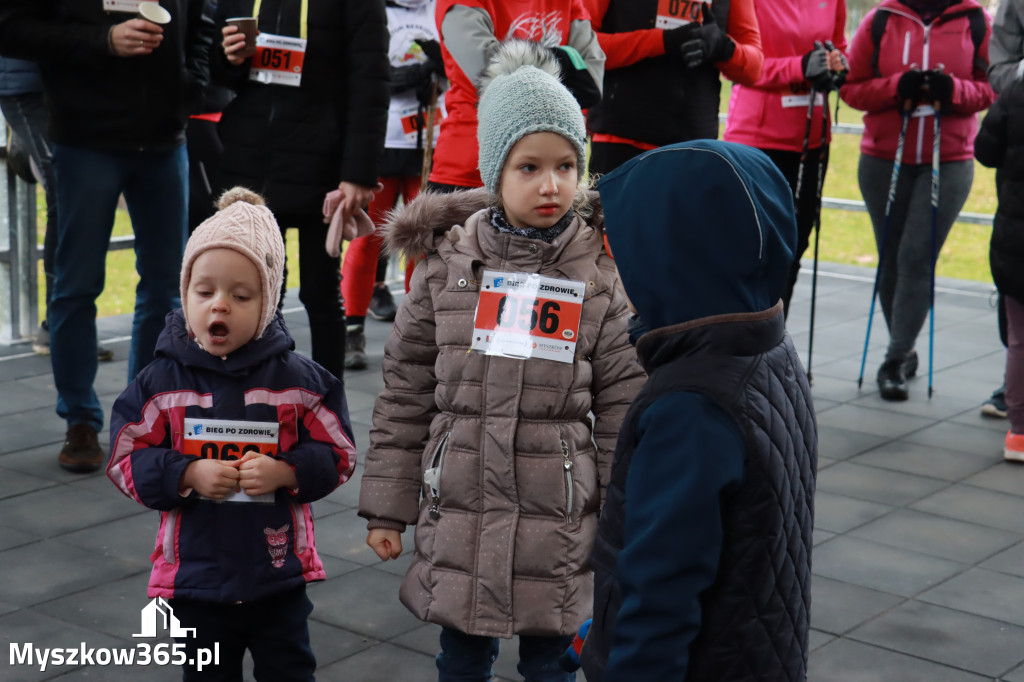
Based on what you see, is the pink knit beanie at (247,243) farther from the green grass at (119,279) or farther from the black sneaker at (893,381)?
the green grass at (119,279)

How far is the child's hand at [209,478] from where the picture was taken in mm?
2852

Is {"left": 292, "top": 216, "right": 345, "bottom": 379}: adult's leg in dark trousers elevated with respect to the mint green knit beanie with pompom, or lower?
lower

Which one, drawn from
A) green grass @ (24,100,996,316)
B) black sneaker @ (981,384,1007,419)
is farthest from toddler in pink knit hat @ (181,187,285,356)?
green grass @ (24,100,996,316)

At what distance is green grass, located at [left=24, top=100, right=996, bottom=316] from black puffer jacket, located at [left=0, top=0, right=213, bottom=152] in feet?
11.4

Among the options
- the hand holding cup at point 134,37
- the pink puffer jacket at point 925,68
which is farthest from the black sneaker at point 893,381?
the hand holding cup at point 134,37

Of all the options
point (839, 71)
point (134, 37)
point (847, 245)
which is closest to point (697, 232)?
point (134, 37)

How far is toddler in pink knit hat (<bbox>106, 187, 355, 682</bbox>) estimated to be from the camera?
9.45ft

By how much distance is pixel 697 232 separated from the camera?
2.01 metres

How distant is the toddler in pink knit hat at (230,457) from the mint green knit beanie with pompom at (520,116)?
0.57 meters

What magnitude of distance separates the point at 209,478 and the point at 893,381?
490cm

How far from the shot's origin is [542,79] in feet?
10.4

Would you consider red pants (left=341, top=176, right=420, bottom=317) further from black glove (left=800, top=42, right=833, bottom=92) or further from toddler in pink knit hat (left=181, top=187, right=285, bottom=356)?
toddler in pink knit hat (left=181, top=187, right=285, bottom=356)

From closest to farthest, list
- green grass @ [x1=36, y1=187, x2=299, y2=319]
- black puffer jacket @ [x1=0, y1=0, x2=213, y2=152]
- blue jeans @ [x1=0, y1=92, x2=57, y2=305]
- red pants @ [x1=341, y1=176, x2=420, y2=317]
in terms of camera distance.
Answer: black puffer jacket @ [x1=0, y1=0, x2=213, y2=152] → blue jeans @ [x1=0, y1=92, x2=57, y2=305] → red pants @ [x1=341, y1=176, x2=420, y2=317] → green grass @ [x1=36, y1=187, x2=299, y2=319]

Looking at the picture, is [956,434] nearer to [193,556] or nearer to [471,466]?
[471,466]
